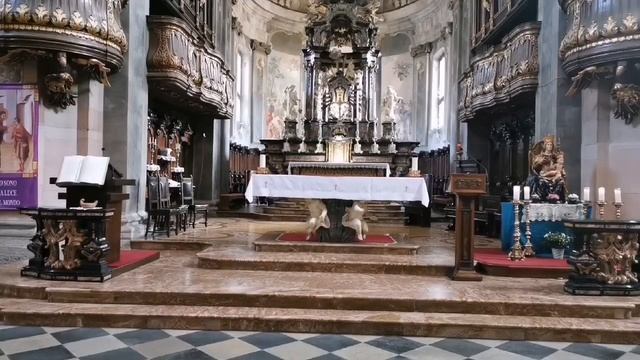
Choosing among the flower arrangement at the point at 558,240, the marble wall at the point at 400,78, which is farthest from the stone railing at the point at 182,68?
the marble wall at the point at 400,78

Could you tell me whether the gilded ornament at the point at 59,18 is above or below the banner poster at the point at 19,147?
above

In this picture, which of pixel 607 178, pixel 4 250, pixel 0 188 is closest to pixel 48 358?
pixel 4 250

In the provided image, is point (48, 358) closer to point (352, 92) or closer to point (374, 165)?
point (374, 165)

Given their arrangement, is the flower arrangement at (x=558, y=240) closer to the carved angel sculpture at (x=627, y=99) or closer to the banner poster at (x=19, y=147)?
the carved angel sculpture at (x=627, y=99)

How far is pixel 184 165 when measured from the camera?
14.1 metres

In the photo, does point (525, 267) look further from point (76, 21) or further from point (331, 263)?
point (76, 21)

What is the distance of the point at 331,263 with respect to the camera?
5.74m

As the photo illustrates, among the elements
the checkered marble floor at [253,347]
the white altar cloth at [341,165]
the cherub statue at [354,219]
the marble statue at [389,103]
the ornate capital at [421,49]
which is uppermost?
the ornate capital at [421,49]

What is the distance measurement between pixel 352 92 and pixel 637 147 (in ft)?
34.1

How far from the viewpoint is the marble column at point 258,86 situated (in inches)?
740

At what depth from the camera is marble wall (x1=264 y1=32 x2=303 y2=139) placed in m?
19.8

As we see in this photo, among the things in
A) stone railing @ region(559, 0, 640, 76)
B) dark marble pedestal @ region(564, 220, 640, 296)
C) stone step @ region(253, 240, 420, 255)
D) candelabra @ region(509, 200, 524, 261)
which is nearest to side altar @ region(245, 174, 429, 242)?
stone step @ region(253, 240, 420, 255)

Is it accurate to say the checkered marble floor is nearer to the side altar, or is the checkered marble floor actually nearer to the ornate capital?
the side altar

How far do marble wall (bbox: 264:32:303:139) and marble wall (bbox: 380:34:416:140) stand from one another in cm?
366
